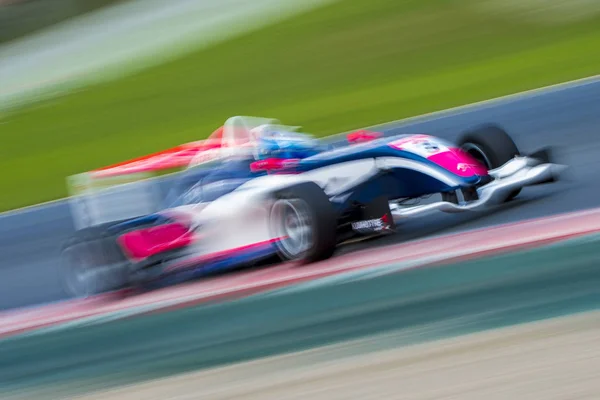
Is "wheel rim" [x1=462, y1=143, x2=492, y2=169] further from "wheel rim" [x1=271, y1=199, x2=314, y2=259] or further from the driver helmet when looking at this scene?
"wheel rim" [x1=271, y1=199, x2=314, y2=259]

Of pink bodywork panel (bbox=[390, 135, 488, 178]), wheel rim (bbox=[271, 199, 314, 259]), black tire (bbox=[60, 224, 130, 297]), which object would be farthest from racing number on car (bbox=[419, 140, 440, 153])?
black tire (bbox=[60, 224, 130, 297])

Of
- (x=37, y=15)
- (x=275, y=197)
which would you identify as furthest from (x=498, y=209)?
(x=37, y=15)

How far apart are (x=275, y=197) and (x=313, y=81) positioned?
7546mm

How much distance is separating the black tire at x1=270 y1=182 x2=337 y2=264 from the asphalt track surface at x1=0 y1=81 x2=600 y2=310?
0.46 m

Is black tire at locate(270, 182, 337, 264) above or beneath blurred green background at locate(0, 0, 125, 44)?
beneath

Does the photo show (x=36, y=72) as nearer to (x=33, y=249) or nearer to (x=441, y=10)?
(x=441, y=10)

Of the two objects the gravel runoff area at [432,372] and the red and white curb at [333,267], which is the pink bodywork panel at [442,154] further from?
the gravel runoff area at [432,372]

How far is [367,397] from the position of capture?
3725 mm

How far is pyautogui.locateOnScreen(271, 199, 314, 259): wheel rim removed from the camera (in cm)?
586

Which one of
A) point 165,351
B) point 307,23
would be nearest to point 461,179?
point 165,351

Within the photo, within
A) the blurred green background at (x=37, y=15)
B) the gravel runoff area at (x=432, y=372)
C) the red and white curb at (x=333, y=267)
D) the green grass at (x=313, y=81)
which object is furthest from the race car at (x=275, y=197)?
the blurred green background at (x=37, y=15)

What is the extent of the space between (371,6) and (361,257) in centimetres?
968

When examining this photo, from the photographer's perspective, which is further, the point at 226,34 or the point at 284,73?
the point at 226,34

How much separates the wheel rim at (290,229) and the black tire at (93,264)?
1.12 metres
